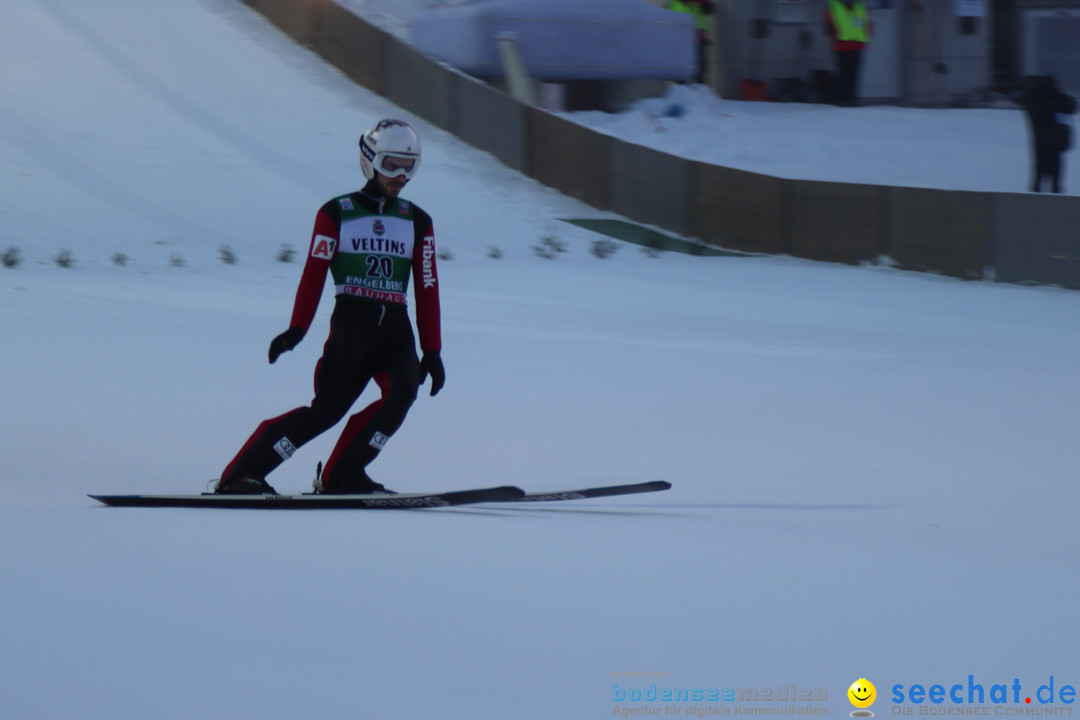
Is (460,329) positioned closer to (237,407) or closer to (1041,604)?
(237,407)

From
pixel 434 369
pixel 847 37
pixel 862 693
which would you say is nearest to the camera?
pixel 862 693

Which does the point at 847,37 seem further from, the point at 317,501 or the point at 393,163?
the point at 317,501

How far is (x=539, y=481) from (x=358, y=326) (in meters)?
1.35

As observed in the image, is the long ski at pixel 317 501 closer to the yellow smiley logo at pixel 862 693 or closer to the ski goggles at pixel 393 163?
the ski goggles at pixel 393 163

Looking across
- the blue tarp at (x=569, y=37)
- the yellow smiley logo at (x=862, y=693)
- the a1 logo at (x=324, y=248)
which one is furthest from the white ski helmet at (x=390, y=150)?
the blue tarp at (x=569, y=37)

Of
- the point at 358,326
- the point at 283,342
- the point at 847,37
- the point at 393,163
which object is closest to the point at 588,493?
the point at 358,326

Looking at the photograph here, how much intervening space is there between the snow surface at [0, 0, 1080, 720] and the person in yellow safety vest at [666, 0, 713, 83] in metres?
7.21

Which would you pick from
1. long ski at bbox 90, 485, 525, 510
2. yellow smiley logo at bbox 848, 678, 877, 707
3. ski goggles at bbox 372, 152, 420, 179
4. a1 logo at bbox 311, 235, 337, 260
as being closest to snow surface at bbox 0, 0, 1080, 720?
yellow smiley logo at bbox 848, 678, 877, 707

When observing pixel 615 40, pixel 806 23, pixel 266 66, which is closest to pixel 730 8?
pixel 806 23

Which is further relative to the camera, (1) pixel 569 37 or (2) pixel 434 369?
(1) pixel 569 37

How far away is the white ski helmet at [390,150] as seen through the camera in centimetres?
504

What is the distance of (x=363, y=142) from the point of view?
5.14m

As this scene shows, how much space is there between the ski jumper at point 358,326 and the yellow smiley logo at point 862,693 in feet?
7.81

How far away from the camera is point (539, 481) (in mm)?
6051
